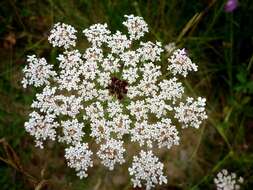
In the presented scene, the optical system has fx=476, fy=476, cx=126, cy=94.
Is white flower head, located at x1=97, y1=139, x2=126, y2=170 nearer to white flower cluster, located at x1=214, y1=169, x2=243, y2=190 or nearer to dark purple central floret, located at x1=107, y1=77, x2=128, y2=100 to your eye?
dark purple central floret, located at x1=107, y1=77, x2=128, y2=100

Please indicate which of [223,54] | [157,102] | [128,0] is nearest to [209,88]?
[223,54]

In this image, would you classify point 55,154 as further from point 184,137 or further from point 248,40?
point 248,40

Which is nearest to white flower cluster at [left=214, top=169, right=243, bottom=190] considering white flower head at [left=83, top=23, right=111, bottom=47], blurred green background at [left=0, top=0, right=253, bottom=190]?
blurred green background at [left=0, top=0, right=253, bottom=190]

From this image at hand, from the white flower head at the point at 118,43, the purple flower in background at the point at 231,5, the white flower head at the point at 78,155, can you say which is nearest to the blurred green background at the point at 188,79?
the purple flower in background at the point at 231,5

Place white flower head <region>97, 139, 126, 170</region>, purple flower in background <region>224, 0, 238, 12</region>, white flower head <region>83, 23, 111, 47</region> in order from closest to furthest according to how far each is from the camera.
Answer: white flower head <region>97, 139, 126, 170</region>
white flower head <region>83, 23, 111, 47</region>
purple flower in background <region>224, 0, 238, 12</region>

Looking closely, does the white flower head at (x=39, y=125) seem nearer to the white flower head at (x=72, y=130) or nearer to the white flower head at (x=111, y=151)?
the white flower head at (x=72, y=130)

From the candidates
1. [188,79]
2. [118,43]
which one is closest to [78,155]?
[118,43]

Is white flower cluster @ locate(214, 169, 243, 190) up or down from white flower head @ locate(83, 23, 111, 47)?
down

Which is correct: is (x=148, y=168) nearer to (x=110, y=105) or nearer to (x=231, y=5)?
(x=110, y=105)
